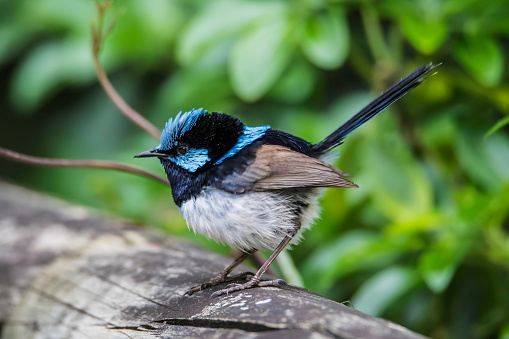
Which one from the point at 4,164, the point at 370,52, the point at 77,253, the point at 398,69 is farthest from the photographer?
the point at 4,164

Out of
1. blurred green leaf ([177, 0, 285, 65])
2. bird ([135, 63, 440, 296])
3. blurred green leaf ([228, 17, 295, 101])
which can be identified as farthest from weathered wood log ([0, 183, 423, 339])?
blurred green leaf ([177, 0, 285, 65])

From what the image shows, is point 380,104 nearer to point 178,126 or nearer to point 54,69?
point 178,126

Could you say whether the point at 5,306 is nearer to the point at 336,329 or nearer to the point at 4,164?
the point at 336,329

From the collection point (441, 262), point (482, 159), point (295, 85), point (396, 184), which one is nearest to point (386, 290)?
point (441, 262)

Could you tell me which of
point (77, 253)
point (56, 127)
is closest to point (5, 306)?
point (77, 253)

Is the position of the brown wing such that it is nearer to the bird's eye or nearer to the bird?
the bird

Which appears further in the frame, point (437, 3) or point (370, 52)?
point (370, 52)
